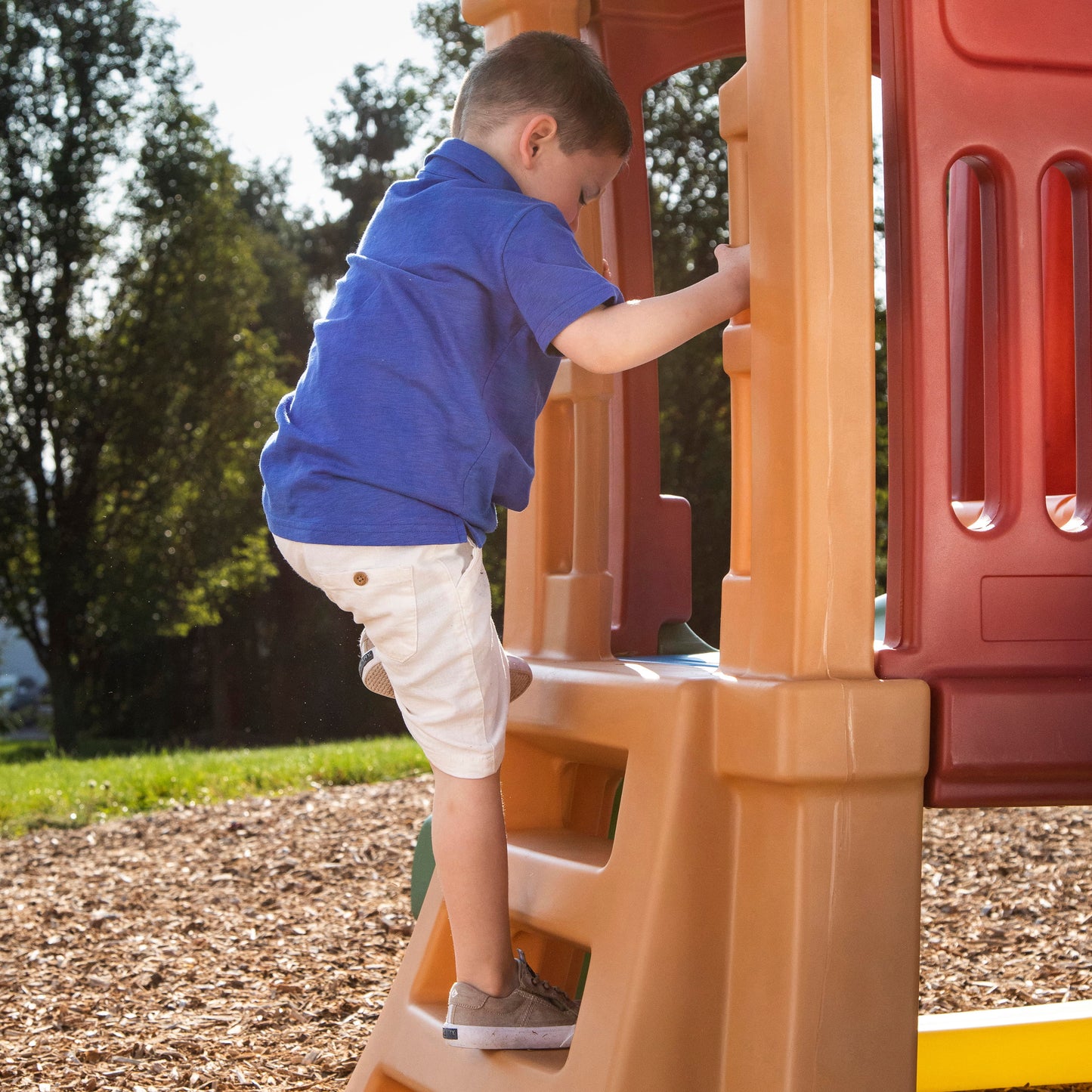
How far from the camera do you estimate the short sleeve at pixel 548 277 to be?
1.27 m

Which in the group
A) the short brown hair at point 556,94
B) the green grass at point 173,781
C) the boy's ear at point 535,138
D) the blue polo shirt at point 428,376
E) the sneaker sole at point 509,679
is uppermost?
the short brown hair at point 556,94

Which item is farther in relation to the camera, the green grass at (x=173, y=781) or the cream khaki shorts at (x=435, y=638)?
the green grass at (x=173, y=781)

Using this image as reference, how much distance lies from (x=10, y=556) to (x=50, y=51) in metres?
6.36

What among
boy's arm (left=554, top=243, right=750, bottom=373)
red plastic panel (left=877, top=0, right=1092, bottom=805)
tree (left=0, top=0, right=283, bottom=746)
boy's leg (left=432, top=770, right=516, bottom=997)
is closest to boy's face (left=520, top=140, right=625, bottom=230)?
boy's arm (left=554, top=243, right=750, bottom=373)

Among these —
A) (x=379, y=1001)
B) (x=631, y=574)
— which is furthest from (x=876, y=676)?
(x=379, y=1001)

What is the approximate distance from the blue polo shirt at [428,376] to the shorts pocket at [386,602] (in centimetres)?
4

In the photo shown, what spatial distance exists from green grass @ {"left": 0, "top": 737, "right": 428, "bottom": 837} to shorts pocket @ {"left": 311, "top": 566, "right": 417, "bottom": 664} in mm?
3691

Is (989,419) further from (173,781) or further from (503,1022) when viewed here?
(173,781)

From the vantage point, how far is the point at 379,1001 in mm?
2475

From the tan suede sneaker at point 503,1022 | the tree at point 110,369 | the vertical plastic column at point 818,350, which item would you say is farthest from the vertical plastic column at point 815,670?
the tree at point 110,369

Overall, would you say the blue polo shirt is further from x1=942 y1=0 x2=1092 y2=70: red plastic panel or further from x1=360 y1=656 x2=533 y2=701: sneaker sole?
x1=942 y1=0 x2=1092 y2=70: red plastic panel

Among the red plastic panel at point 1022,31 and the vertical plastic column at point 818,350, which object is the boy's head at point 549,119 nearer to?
the vertical plastic column at point 818,350

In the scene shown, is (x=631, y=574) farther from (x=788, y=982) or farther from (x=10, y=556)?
(x=10, y=556)

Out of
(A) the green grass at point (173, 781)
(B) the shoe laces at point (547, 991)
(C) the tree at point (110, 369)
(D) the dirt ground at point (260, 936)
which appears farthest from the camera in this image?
(C) the tree at point (110, 369)
